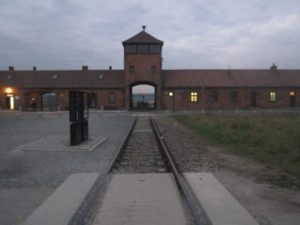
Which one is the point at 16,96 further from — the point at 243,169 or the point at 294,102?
the point at 243,169

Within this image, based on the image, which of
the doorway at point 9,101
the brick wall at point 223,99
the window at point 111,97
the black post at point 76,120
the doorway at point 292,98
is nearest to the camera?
the black post at point 76,120

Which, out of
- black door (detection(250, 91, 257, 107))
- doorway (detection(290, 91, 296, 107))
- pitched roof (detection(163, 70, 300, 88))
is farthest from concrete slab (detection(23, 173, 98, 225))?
doorway (detection(290, 91, 296, 107))

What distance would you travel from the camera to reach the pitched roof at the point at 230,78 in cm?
6631

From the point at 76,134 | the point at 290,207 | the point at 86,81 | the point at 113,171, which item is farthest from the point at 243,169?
the point at 86,81

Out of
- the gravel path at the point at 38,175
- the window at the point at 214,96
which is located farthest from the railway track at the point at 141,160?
the window at the point at 214,96

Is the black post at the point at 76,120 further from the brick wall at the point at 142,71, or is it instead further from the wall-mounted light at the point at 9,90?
the wall-mounted light at the point at 9,90

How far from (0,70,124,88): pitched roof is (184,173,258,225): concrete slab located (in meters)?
55.6

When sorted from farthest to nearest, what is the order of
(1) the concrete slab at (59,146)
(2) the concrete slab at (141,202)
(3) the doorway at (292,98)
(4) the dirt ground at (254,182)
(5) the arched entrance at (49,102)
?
(3) the doorway at (292,98) → (5) the arched entrance at (49,102) → (1) the concrete slab at (59,146) → (4) the dirt ground at (254,182) → (2) the concrete slab at (141,202)

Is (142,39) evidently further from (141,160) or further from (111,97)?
(141,160)

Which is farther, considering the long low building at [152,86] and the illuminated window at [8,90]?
the illuminated window at [8,90]

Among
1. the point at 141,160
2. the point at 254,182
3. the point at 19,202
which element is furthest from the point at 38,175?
the point at 254,182

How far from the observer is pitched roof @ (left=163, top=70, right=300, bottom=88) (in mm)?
66312

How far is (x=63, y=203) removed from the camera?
24.8ft

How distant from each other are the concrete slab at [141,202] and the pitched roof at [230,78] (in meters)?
55.6
